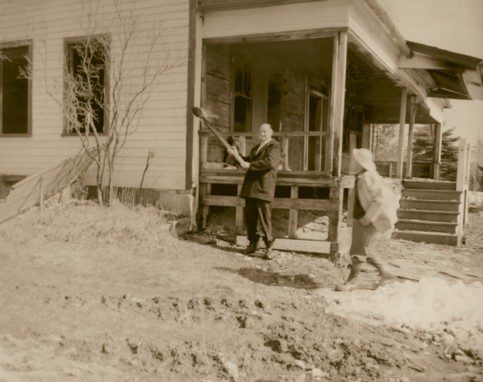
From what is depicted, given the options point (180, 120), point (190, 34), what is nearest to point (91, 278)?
point (180, 120)

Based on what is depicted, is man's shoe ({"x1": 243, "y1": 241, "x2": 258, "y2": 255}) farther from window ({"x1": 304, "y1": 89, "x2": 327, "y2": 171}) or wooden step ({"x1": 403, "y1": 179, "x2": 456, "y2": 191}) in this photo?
window ({"x1": 304, "y1": 89, "x2": 327, "y2": 171})

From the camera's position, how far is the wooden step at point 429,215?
10.8m

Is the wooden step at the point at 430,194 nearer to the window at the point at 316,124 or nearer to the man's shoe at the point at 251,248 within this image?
the window at the point at 316,124

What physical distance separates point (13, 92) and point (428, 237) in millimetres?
9524

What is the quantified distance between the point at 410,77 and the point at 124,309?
10924 mm

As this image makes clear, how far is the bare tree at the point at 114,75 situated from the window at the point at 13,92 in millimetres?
1608

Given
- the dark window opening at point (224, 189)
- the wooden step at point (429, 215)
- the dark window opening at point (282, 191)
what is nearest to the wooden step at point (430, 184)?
the wooden step at point (429, 215)

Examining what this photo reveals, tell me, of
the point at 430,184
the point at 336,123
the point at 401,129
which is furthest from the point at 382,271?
the point at 401,129

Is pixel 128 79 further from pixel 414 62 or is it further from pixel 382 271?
pixel 414 62

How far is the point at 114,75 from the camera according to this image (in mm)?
9672

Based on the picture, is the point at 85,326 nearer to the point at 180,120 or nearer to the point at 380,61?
the point at 180,120

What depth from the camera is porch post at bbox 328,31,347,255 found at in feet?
26.2

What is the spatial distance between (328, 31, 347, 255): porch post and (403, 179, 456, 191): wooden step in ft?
15.1

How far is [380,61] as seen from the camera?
10.5m
